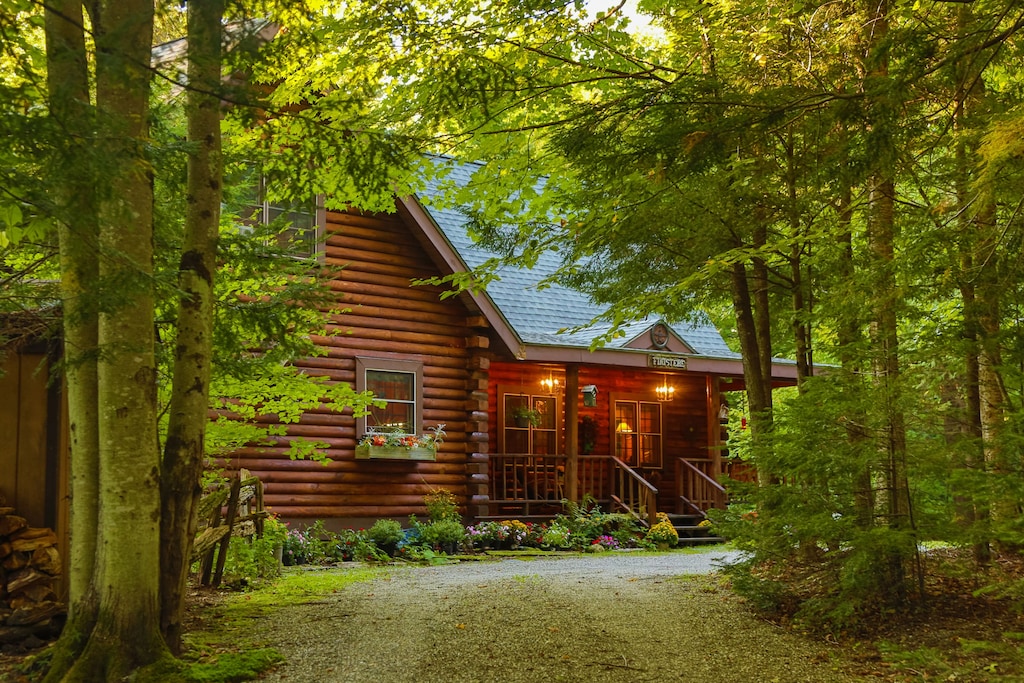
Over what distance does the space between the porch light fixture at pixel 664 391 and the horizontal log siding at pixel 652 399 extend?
99 millimetres

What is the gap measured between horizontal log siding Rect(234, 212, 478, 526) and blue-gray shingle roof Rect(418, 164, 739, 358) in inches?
36.9

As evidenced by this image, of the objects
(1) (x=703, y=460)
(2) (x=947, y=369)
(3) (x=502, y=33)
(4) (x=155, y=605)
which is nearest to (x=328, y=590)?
(4) (x=155, y=605)

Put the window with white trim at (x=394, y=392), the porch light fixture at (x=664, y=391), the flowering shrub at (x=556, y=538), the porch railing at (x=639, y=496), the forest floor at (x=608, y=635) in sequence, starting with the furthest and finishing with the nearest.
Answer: the porch light fixture at (x=664, y=391)
the porch railing at (x=639, y=496)
the flowering shrub at (x=556, y=538)
the window with white trim at (x=394, y=392)
the forest floor at (x=608, y=635)

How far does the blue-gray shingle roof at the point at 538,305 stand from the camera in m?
16.0

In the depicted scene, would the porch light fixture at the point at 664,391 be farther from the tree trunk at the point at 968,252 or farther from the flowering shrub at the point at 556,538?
the tree trunk at the point at 968,252

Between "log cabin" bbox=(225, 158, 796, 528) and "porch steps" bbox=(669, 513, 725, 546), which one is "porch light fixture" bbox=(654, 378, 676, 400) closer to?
"log cabin" bbox=(225, 158, 796, 528)

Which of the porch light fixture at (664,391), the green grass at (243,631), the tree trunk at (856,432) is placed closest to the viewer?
the green grass at (243,631)

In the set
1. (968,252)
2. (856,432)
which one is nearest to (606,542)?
Result: (856,432)

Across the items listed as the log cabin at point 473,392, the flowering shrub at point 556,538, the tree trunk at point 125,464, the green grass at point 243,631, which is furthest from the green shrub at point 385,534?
the tree trunk at point 125,464

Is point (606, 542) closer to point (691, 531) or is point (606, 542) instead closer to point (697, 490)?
point (691, 531)

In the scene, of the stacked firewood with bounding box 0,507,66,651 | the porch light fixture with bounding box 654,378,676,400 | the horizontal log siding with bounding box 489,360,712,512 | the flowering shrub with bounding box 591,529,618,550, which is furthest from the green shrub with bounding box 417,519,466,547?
the stacked firewood with bounding box 0,507,66,651

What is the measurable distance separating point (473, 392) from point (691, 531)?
483 centimetres

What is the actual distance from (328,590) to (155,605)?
3951 mm

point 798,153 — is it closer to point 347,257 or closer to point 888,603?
point 888,603
